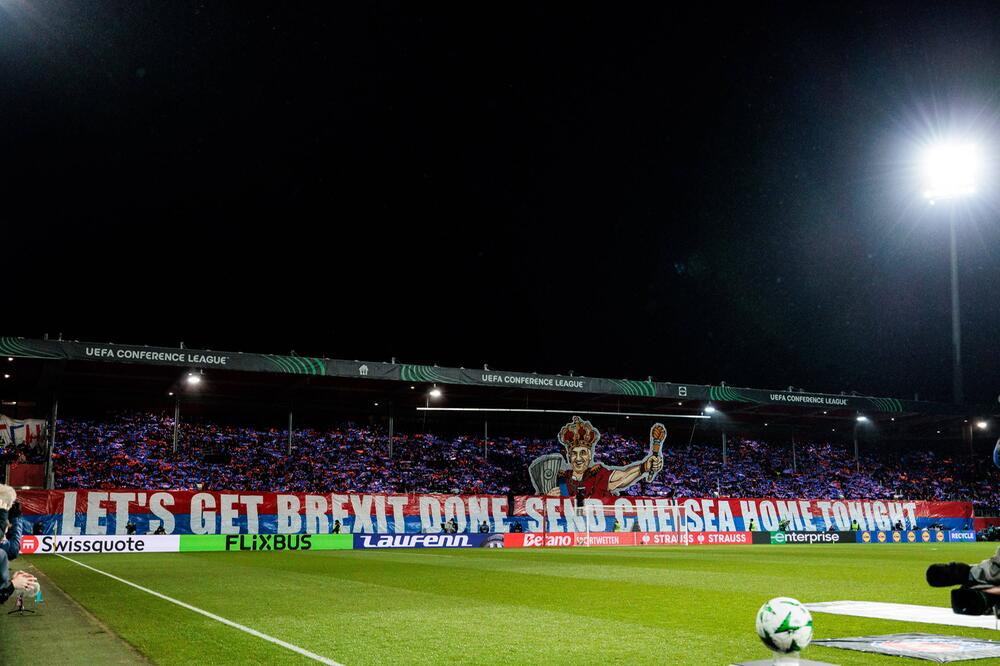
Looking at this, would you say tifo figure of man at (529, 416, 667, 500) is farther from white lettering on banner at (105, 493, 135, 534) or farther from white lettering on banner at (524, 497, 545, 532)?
white lettering on banner at (105, 493, 135, 534)

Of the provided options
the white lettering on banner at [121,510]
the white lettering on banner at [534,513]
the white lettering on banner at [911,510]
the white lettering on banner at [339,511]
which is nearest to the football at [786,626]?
the white lettering on banner at [121,510]

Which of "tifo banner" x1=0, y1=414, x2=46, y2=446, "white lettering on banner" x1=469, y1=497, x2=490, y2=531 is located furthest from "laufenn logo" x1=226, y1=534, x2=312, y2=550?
"tifo banner" x1=0, y1=414, x2=46, y2=446

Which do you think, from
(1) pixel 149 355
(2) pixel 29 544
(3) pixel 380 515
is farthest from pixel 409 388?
(2) pixel 29 544

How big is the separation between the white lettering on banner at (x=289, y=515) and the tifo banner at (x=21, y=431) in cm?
1343

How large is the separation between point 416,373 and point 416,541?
350 inches

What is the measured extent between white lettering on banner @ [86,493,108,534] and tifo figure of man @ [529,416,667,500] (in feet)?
70.3

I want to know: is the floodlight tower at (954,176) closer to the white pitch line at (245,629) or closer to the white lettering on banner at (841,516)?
the white lettering on banner at (841,516)

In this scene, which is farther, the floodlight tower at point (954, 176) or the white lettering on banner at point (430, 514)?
the white lettering on banner at point (430, 514)

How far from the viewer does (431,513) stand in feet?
129

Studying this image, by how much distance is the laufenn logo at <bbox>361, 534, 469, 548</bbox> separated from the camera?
117 ft

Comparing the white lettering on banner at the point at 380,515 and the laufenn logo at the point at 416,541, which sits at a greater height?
the white lettering on banner at the point at 380,515

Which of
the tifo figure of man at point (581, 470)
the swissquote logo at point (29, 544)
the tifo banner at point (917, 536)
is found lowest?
the tifo banner at point (917, 536)

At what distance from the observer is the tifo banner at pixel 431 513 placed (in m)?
33.8

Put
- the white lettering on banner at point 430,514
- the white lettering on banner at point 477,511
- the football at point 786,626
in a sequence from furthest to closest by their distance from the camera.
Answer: the white lettering on banner at point 477,511 → the white lettering on banner at point 430,514 → the football at point 786,626
